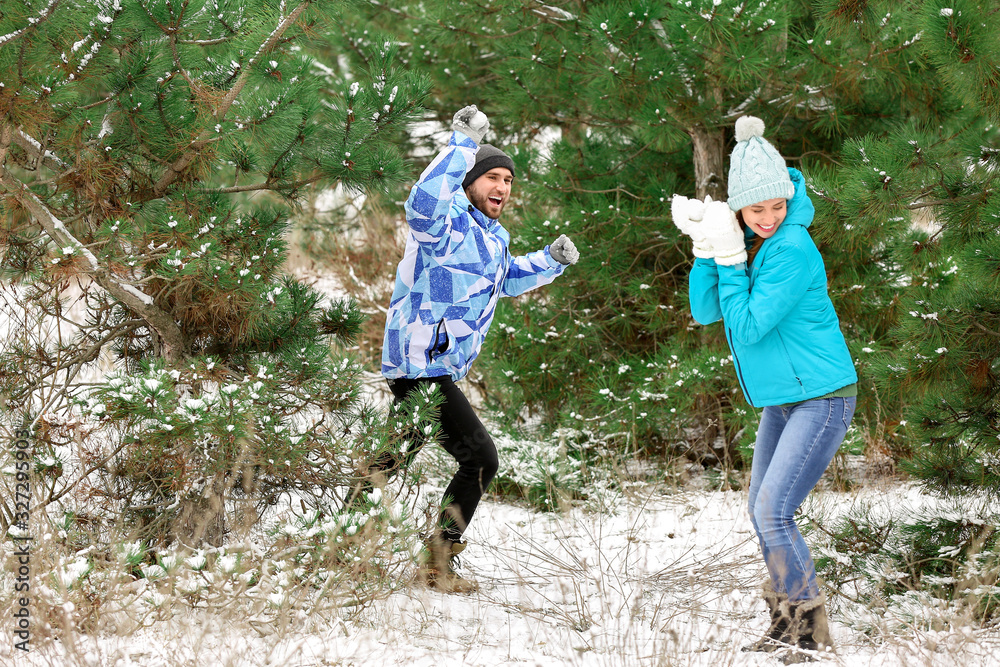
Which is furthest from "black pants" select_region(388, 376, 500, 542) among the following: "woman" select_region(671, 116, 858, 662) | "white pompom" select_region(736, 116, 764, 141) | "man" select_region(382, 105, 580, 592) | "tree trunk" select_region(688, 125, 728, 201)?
"tree trunk" select_region(688, 125, 728, 201)

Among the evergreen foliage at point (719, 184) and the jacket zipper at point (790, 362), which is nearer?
the jacket zipper at point (790, 362)

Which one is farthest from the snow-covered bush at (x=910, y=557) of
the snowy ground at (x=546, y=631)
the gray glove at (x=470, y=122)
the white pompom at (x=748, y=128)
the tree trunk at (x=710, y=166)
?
the tree trunk at (x=710, y=166)

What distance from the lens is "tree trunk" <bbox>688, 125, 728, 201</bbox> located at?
4980mm

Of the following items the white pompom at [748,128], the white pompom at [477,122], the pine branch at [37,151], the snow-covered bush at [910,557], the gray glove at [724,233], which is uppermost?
the pine branch at [37,151]

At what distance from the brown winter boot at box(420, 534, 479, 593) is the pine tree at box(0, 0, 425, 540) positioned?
47cm

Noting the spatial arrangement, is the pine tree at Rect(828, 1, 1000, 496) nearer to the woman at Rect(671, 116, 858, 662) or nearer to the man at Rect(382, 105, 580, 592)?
the woman at Rect(671, 116, 858, 662)

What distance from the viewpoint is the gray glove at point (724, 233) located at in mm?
2521

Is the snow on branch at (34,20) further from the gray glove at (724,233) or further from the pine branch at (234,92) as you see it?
the gray glove at (724,233)

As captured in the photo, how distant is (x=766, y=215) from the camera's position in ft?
8.40

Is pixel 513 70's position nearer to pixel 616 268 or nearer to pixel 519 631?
pixel 616 268

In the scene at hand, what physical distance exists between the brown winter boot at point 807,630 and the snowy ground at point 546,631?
7cm

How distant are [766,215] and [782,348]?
440mm

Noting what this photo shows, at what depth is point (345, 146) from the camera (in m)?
3.11

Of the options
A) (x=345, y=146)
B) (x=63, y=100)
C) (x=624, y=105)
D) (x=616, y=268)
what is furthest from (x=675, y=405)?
(x=63, y=100)
